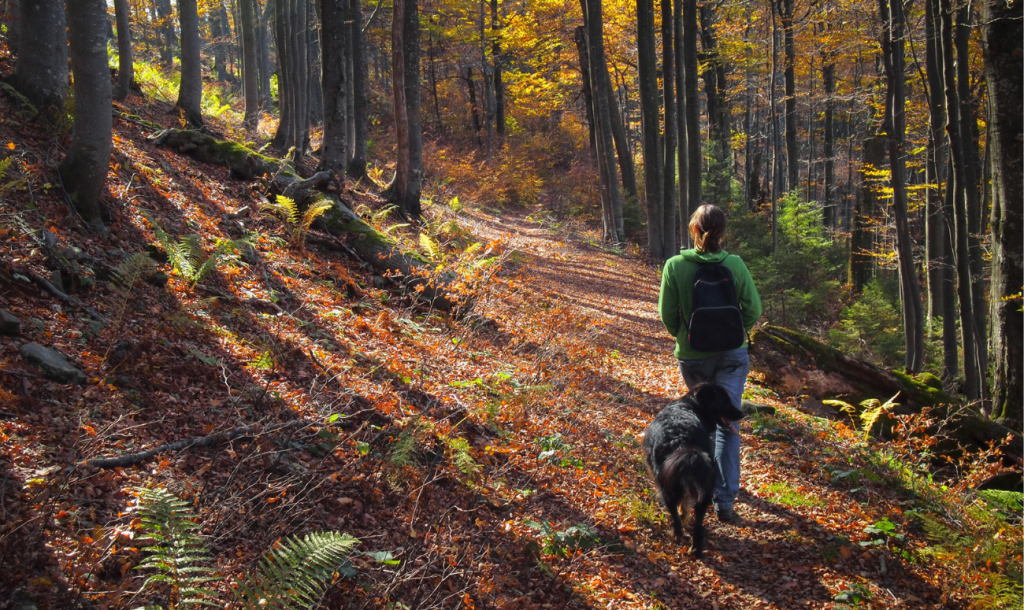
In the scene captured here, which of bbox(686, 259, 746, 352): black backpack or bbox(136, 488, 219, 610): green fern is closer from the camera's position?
bbox(136, 488, 219, 610): green fern

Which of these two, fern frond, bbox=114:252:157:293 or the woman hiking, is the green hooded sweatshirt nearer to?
the woman hiking

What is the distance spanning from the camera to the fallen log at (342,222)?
26.8ft

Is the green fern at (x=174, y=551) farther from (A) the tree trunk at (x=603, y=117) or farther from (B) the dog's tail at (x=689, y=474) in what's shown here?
(A) the tree trunk at (x=603, y=117)

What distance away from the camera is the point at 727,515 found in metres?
4.60

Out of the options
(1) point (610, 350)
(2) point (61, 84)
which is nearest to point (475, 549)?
(1) point (610, 350)

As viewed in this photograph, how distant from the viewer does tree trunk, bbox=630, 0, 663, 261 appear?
14.7m

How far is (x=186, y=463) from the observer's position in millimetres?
3639

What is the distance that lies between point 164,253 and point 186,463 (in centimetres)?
339

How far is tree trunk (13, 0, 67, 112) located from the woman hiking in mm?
7457

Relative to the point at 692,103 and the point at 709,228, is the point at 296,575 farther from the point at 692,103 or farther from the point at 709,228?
the point at 692,103

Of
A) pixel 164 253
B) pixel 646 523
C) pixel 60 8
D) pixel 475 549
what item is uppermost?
pixel 60 8

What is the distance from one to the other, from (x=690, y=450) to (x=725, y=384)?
2.31ft

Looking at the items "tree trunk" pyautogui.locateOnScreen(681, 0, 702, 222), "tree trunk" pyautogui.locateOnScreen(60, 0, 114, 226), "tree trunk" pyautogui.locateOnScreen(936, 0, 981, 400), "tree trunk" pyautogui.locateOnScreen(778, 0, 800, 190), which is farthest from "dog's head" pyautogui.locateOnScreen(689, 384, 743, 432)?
"tree trunk" pyautogui.locateOnScreen(778, 0, 800, 190)

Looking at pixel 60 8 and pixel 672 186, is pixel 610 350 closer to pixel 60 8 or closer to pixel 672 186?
pixel 672 186
